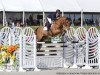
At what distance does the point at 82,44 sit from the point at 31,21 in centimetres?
2709

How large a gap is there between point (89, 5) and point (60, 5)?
2371 mm

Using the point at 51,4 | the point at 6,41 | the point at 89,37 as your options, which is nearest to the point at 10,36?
the point at 6,41

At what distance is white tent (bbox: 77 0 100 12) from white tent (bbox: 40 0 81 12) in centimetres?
49

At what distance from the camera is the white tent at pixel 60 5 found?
32.5 meters

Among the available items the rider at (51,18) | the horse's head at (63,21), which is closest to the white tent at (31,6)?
the rider at (51,18)

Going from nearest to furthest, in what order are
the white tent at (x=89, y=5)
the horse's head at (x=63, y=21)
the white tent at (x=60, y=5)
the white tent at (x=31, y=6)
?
the horse's head at (x=63, y=21) → the white tent at (x=31, y=6) → the white tent at (x=60, y=5) → the white tent at (x=89, y=5)

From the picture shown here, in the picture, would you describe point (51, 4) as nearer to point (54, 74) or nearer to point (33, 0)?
point (33, 0)

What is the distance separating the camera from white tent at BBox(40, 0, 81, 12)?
3247 cm

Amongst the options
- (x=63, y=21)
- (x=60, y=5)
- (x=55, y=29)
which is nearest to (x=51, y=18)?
(x=55, y=29)

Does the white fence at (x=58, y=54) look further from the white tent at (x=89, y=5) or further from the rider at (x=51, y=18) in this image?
the white tent at (x=89, y=5)

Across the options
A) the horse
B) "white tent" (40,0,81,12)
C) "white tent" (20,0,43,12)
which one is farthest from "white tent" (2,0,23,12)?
the horse

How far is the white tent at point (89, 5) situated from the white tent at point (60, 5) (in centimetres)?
49

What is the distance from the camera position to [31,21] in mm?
37812

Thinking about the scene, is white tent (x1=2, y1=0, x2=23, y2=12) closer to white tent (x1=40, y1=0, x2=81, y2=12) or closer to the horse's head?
white tent (x1=40, y1=0, x2=81, y2=12)
